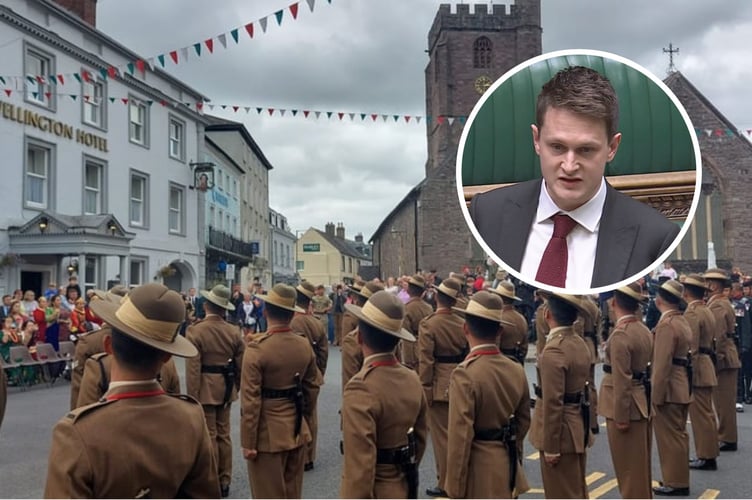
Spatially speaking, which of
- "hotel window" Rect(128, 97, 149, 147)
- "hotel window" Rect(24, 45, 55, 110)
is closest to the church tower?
"hotel window" Rect(128, 97, 149, 147)

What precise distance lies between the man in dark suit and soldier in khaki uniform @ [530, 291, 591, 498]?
4.41 meters

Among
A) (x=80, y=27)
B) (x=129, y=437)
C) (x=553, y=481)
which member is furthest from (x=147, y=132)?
(x=129, y=437)

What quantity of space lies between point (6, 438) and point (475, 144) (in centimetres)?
952

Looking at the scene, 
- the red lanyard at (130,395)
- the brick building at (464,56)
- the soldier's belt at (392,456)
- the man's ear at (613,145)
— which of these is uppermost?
the brick building at (464,56)

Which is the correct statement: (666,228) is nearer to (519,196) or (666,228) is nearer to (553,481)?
(519,196)

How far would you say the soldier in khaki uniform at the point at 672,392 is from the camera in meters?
7.07

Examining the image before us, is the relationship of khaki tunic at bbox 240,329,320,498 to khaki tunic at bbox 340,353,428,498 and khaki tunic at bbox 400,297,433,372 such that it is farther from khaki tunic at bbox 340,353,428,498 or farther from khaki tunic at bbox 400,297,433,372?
khaki tunic at bbox 400,297,433,372

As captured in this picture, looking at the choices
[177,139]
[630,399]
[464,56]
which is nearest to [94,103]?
[177,139]

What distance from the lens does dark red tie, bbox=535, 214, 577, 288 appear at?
150 centimetres

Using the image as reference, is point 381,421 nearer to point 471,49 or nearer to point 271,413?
point 271,413

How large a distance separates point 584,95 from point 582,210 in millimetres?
227

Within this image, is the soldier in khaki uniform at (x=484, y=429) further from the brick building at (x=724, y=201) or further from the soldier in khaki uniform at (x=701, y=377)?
the brick building at (x=724, y=201)

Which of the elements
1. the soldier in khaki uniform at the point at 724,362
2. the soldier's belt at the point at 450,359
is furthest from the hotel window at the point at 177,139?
the soldier in khaki uniform at the point at 724,362

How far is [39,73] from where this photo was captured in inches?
814
